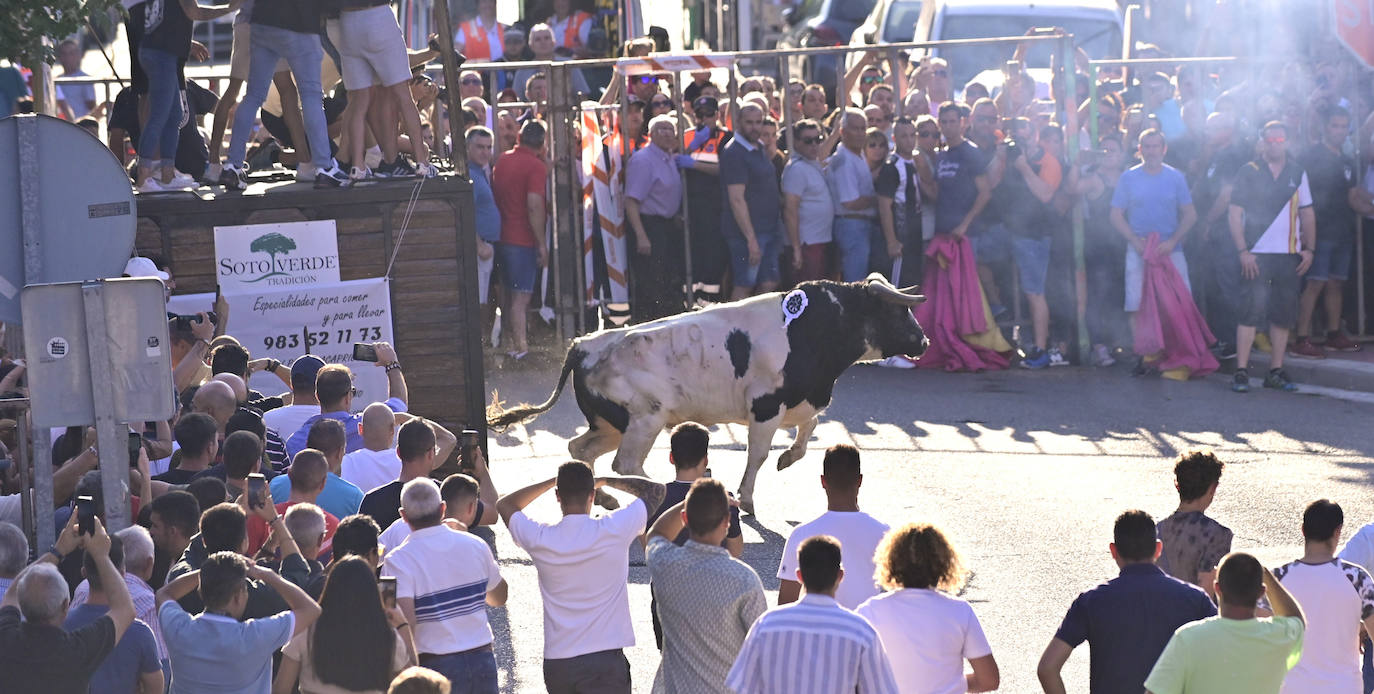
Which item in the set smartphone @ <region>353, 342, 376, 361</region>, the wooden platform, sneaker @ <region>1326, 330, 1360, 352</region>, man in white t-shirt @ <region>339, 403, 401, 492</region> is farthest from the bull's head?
sneaker @ <region>1326, 330, 1360, 352</region>

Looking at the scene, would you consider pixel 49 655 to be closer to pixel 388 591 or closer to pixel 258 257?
pixel 388 591

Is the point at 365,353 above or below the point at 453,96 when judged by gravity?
below

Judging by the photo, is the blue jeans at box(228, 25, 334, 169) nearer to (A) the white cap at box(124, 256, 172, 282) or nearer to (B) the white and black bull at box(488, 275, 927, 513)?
(A) the white cap at box(124, 256, 172, 282)

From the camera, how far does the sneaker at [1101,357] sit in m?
16.6

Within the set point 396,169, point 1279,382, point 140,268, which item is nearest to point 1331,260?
point 1279,382

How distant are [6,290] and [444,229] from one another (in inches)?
208

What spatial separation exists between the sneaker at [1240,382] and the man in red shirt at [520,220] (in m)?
5.89

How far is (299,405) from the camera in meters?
9.77

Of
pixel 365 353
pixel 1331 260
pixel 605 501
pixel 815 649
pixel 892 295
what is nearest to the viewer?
pixel 815 649

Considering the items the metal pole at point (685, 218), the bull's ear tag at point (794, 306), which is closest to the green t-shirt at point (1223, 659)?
the bull's ear tag at point (794, 306)

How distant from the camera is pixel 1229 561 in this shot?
5805mm

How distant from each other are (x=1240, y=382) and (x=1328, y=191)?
2.11 m

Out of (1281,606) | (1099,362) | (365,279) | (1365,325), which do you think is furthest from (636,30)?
(1281,606)

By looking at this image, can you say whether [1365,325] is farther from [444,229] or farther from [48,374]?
[48,374]
